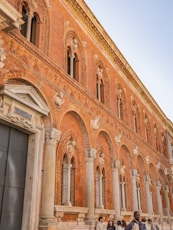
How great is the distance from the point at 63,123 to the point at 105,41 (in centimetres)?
653

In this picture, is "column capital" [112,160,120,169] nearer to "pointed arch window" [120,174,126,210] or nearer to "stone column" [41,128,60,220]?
"pointed arch window" [120,174,126,210]

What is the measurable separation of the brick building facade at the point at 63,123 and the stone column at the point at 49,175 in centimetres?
3

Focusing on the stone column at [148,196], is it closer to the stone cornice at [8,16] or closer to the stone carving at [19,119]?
the stone carving at [19,119]

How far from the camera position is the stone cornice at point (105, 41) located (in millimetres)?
12370

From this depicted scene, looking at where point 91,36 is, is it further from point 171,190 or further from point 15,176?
point 171,190

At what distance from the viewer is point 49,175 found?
829cm

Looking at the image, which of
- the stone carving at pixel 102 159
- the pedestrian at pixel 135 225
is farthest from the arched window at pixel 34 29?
the pedestrian at pixel 135 225

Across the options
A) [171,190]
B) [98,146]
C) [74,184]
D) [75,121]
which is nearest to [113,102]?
[98,146]

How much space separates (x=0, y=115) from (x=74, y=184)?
440cm

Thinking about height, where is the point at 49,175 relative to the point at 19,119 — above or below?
below

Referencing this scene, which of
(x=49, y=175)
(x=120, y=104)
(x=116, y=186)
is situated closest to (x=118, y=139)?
(x=116, y=186)

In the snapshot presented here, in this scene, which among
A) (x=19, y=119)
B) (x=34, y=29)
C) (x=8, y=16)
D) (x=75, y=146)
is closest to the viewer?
(x=8, y=16)

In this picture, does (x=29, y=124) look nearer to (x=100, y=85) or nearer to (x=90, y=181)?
(x=90, y=181)

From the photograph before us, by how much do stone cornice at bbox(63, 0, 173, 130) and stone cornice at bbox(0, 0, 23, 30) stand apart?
16.2 ft
